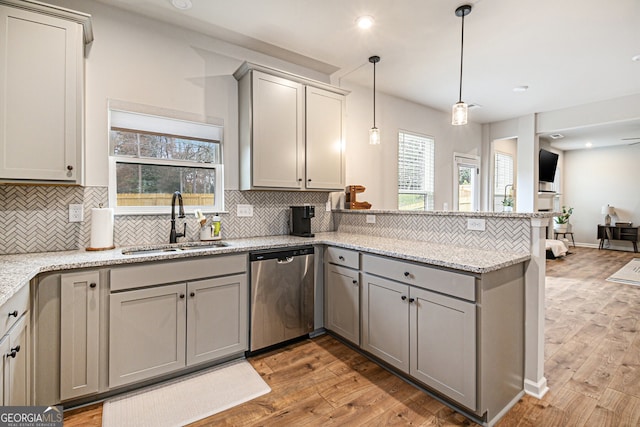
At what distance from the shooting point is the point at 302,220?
3182mm

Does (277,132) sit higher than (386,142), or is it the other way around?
(386,142)

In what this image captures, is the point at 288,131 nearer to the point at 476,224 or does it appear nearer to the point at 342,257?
the point at 342,257

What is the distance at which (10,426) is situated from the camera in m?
1.24

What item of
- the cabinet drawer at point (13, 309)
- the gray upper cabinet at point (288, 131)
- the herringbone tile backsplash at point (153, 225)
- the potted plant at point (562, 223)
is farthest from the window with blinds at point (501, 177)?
the cabinet drawer at point (13, 309)

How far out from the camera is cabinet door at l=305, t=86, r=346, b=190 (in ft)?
10.4

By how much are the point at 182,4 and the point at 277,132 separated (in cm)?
124

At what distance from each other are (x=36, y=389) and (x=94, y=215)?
111 centimetres

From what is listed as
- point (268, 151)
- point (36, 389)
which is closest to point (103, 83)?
point (268, 151)

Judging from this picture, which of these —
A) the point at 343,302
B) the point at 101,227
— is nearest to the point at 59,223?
the point at 101,227

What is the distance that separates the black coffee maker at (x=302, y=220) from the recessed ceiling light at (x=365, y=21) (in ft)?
5.63

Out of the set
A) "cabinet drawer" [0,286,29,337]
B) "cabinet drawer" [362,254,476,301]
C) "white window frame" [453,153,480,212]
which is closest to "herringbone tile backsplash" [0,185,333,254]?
"cabinet drawer" [0,286,29,337]

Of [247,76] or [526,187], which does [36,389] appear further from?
[526,187]

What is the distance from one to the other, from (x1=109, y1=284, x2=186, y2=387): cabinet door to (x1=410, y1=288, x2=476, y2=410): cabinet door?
1654 mm

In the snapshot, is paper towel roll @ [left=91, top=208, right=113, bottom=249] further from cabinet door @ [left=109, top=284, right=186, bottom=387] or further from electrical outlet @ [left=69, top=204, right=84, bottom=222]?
cabinet door @ [left=109, top=284, right=186, bottom=387]
